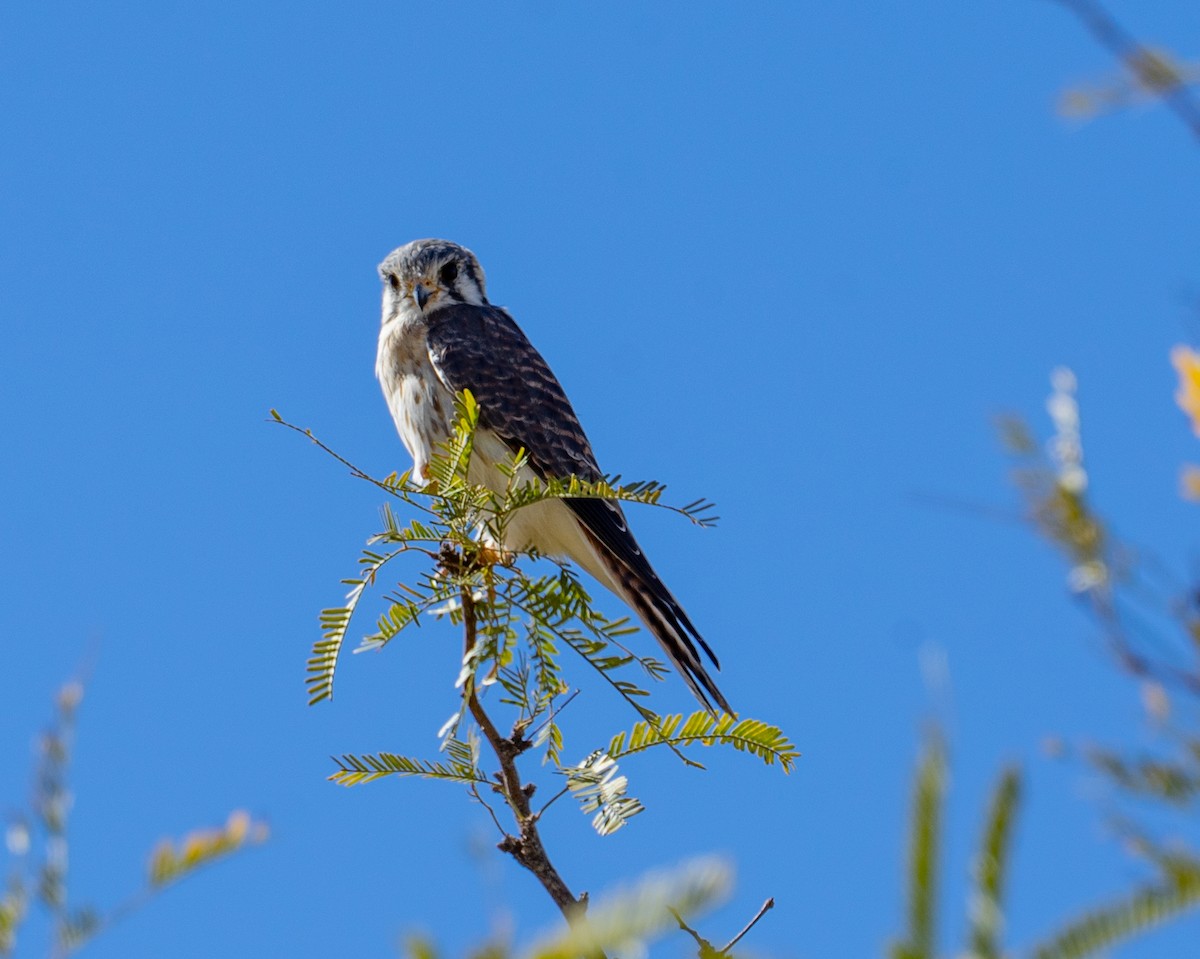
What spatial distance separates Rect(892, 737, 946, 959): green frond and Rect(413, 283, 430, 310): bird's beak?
5875 mm

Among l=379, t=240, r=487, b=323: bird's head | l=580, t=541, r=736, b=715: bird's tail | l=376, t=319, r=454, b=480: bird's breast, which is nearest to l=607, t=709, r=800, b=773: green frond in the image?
l=580, t=541, r=736, b=715: bird's tail

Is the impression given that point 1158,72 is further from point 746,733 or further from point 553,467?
point 553,467

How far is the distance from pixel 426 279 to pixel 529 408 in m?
1.19

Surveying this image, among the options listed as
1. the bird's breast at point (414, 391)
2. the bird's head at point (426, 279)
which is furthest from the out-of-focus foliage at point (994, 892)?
the bird's head at point (426, 279)

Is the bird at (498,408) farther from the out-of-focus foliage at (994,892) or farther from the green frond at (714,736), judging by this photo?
the out-of-focus foliage at (994,892)

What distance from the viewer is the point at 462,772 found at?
2400 millimetres

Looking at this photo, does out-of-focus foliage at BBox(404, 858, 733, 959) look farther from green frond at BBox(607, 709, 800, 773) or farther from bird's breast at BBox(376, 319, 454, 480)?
bird's breast at BBox(376, 319, 454, 480)

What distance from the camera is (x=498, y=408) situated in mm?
5664

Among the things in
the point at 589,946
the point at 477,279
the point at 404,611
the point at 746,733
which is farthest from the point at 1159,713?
the point at 477,279

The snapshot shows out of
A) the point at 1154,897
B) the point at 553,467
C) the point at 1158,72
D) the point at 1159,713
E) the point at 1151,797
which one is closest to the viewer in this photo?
the point at 1154,897

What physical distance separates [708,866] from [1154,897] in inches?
6.8

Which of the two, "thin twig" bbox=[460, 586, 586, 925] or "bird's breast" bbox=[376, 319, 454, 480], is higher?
"bird's breast" bbox=[376, 319, 454, 480]

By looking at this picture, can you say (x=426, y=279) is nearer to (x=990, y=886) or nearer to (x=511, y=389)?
(x=511, y=389)

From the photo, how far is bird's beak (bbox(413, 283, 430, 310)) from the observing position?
6.33 metres
